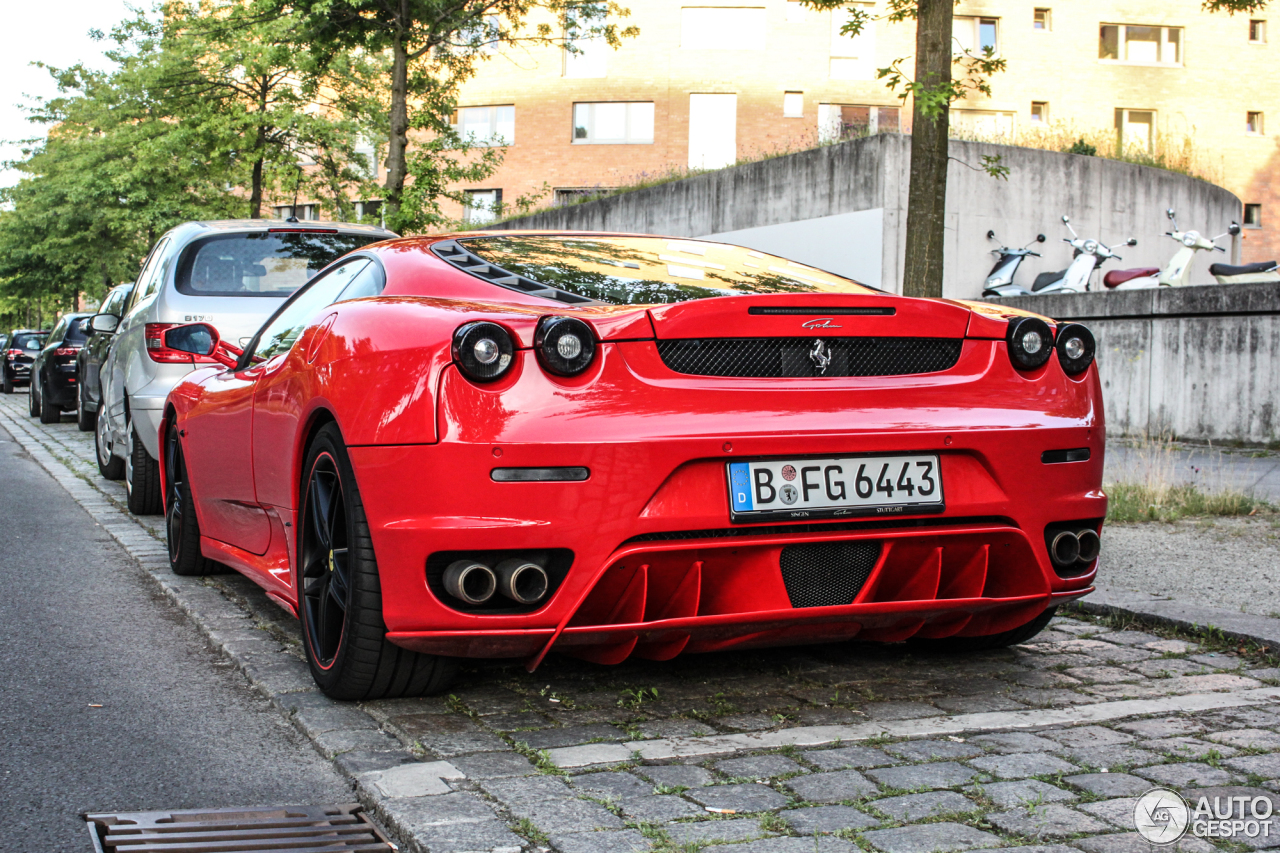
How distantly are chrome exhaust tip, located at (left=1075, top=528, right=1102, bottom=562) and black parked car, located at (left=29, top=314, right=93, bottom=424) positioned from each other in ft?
56.4

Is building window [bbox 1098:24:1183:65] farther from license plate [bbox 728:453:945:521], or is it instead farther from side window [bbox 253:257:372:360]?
license plate [bbox 728:453:945:521]

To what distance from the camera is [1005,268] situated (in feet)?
61.7

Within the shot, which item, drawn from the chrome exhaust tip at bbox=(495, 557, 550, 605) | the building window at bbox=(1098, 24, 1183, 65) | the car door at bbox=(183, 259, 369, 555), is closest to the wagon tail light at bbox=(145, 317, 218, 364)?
the car door at bbox=(183, 259, 369, 555)

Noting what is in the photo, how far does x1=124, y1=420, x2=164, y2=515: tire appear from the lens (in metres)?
8.20

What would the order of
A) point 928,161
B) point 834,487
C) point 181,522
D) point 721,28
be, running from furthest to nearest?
point 721,28
point 928,161
point 181,522
point 834,487

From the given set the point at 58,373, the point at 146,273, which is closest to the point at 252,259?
the point at 146,273

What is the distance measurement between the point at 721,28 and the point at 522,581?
43003mm

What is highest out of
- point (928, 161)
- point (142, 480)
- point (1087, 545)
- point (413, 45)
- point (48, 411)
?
point (413, 45)

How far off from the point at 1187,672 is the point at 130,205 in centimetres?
3410

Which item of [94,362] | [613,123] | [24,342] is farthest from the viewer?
[613,123]

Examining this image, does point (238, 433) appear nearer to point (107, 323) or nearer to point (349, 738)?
point (349, 738)

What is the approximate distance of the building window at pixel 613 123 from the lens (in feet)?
147

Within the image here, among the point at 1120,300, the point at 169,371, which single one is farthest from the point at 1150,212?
the point at 169,371

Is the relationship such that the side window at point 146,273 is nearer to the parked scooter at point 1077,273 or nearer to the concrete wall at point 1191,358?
the concrete wall at point 1191,358
